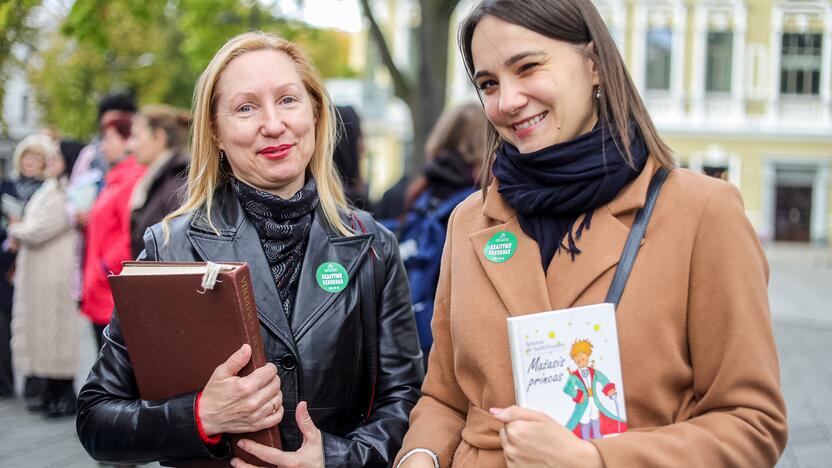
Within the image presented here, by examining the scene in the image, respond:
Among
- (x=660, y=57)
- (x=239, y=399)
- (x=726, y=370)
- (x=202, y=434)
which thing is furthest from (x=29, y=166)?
(x=660, y=57)

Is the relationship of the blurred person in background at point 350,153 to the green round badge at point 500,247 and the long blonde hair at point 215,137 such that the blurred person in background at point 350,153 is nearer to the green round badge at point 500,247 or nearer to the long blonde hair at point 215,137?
the long blonde hair at point 215,137

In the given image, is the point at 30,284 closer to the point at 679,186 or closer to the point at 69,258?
the point at 69,258

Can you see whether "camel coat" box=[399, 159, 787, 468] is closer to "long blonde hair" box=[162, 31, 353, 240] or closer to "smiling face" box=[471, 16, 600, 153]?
"smiling face" box=[471, 16, 600, 153]

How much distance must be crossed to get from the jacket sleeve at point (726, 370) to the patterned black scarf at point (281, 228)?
1059mm

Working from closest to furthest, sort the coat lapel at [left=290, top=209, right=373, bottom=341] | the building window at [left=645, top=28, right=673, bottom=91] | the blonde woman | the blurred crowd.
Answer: the blonde woman < the coat lapel at [left=290, top=209, right=373, bottom=341] < the blurred crowd < the building window at [left=645, top=28, right=673, bottom=91]

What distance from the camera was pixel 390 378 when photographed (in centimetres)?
255

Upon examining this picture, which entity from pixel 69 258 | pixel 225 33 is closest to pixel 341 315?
pixel 69 258

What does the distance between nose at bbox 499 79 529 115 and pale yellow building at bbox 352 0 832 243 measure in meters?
32.6

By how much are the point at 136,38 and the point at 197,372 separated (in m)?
29.0

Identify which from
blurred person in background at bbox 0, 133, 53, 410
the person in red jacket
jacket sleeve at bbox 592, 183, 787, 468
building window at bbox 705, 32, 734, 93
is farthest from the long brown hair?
building window at bbox 705, 32, 734, 93

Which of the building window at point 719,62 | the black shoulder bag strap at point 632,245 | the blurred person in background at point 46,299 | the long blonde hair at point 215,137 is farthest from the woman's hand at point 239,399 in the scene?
the building window at point 719,62

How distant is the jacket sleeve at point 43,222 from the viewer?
23.8 ft

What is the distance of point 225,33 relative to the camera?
1545 centimetres

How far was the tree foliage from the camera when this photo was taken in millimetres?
10867
